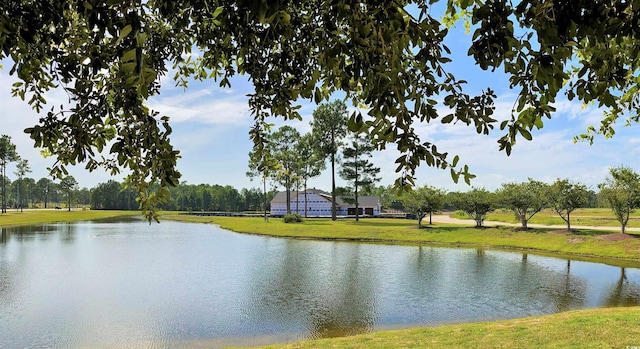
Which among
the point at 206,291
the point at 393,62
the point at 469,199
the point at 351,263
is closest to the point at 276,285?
Answer: the point at 206,291

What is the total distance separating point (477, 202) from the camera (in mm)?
42500

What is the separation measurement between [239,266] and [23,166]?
9930 centimetres

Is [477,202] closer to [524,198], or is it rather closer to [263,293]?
[524,198]

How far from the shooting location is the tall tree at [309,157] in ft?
194

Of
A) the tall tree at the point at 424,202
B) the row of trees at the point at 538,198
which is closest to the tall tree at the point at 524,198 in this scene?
the row of trees at the point at 538,198

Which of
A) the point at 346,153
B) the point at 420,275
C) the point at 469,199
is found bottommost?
the point at 420,275

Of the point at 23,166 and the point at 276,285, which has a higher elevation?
the point at 23,166

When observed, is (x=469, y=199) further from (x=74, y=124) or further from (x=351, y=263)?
(x=74, y=124)

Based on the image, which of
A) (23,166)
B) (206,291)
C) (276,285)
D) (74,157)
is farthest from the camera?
(23,166)

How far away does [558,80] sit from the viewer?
201cm

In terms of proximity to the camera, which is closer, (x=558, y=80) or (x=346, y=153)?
(x=558, y=80)

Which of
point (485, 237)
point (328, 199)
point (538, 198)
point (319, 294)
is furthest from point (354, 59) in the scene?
point (328, 199)

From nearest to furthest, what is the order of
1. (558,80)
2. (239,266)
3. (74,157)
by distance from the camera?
1. (558,80)
2. (74,157)
3. (239,266)

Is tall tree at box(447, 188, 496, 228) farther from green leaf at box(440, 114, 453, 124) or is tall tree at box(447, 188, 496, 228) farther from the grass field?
green leaf at box(440, 114, 453, 124)
